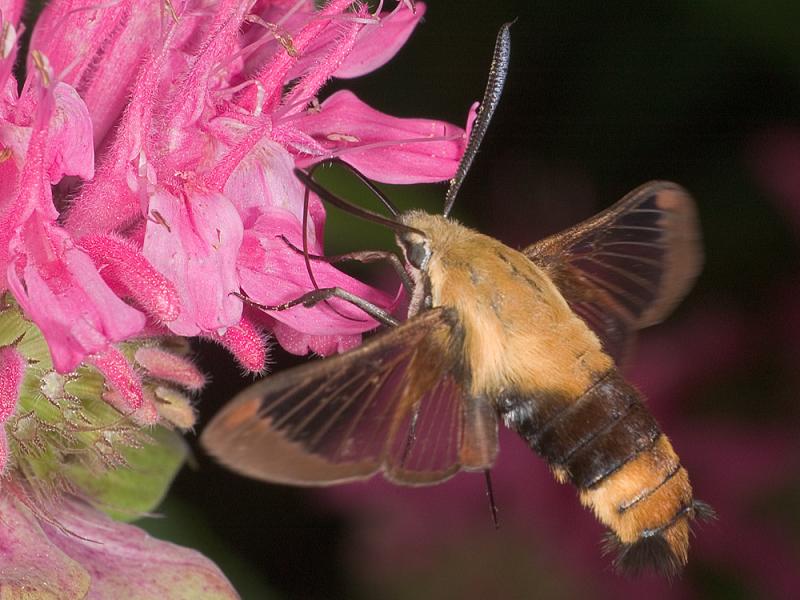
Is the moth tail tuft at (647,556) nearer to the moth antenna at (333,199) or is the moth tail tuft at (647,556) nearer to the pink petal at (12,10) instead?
the moth antenna at (333,199)

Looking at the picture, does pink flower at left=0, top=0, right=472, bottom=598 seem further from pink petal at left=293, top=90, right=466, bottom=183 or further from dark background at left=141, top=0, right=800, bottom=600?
dark background at left=141, top=0, right=800, bottom=600

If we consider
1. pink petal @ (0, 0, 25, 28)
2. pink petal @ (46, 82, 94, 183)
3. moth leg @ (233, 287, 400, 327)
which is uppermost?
pink petal @ (0, 0, 25, 28)

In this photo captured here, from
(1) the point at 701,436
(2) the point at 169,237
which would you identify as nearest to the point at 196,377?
(2) the point at 169,237

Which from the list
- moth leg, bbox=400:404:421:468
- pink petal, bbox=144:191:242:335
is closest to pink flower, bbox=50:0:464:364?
pink petal, bbox=144:191:242:335

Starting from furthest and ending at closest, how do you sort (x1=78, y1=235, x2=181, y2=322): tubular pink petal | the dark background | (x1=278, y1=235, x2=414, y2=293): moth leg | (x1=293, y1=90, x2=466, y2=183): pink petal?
1. the dark background
2. (x1=293, y1=90, x2=466, y2=183): pink petal
3. (x1=278, y1=235, x2=414, y2=293): moth leg
4. (x1=78, y1=235, x2=181, y2=322): tubular pink petal

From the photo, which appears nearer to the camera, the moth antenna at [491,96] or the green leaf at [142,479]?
the moth antenna at [491,96]

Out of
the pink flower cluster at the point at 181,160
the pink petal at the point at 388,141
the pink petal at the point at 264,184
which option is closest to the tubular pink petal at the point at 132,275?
the pink flower cluster at the point at 181,160

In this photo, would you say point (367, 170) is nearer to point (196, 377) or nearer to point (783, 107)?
point (196, 377)
